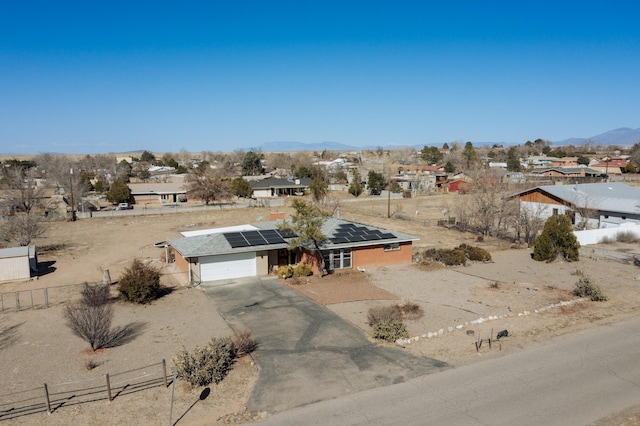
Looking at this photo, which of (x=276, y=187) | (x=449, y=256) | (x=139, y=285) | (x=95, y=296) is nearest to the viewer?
(x=95, y=296)

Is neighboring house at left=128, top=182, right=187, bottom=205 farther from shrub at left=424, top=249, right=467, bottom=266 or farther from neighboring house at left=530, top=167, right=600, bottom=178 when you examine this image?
neighboring house at left=530, top=167, right=600, bottom=178

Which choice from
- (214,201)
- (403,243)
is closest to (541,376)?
(403,243)

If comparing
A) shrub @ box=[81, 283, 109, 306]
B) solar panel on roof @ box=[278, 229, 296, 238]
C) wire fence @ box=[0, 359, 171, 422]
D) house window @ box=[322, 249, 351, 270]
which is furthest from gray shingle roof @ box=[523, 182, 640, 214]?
wire fence @ box=[0, 359, 171, 422]

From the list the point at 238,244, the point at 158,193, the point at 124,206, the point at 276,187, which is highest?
the point at 276,187

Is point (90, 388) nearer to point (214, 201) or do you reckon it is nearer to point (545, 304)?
point (545, 304)

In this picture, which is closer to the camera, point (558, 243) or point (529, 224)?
point (558, 243)

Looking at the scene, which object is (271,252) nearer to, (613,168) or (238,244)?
(238,244)

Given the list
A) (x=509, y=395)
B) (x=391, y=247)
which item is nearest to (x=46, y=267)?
(x=391, y=247)

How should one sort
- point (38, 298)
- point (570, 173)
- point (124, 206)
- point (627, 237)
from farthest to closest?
1. point (570, 173)
2. point (124, 206)
3. point (627, 237)
4. point (38, 298)
